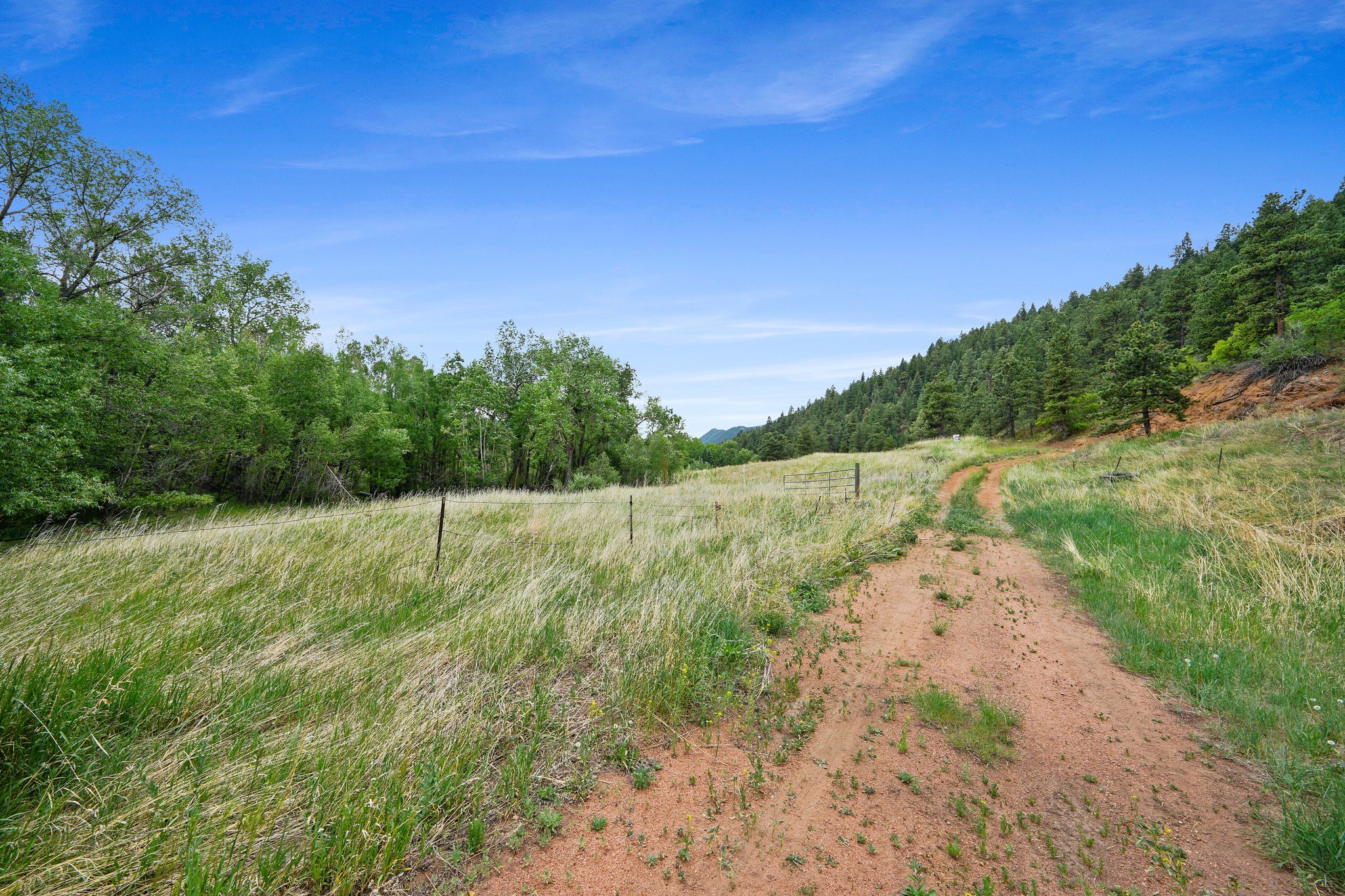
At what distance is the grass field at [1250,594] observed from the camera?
3.88 meters

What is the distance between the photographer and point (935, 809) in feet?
12.2

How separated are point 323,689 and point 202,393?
26008mm

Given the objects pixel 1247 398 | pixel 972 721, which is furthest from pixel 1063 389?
pixel 972 721

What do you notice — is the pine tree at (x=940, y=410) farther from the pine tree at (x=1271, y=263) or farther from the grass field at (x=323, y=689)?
the grass field at (x=323, y=689)

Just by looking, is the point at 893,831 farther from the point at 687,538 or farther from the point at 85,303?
the point at 85,303

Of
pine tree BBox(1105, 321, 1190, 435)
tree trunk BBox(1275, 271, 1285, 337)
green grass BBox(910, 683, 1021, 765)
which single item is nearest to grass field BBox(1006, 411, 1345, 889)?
green grass BBox(910, 683, 1021, 765)

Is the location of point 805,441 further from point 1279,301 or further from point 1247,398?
point 1247,398

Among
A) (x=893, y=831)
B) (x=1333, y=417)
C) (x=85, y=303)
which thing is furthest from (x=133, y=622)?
(x=1333, y=417)

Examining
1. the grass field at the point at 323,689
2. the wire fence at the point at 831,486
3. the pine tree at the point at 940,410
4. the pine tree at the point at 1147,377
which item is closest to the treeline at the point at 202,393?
the grass field at the point at 323,689

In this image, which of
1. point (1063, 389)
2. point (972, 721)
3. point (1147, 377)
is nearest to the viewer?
point (972, 721)

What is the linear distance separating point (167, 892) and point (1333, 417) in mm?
29172

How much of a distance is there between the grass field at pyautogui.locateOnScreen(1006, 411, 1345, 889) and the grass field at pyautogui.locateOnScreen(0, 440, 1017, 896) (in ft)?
14.5

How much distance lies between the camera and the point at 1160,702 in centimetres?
519

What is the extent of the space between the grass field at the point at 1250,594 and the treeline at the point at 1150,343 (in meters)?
22.1
